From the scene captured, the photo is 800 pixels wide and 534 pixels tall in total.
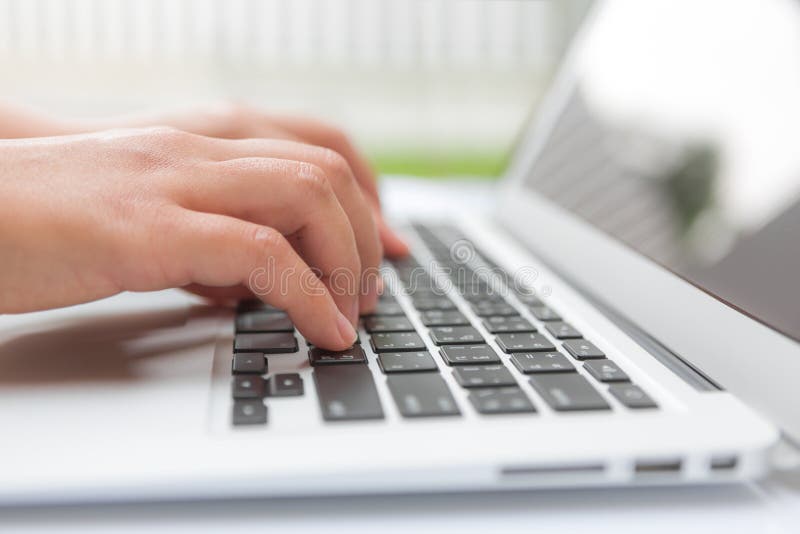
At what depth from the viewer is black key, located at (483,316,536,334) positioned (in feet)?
1.51

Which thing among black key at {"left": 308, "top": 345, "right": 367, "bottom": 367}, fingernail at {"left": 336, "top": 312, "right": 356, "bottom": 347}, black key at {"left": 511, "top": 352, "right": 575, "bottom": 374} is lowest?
black key at {"left": 511, "top": 352, "right": 575, "bottom": 374}

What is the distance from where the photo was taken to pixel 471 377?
37cm

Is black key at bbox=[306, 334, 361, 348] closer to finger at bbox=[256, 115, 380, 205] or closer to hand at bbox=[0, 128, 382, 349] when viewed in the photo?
hand at bbox=[0, 128, 382, 349]

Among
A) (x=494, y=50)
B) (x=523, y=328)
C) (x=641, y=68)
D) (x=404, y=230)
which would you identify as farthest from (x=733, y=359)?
(x=494, y=50)

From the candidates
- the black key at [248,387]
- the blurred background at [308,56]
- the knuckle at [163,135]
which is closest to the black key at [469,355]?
the black key at [248,387]

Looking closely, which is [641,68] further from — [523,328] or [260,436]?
[260,436]

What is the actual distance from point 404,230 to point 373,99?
1.24 m

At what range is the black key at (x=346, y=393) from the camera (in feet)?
1.06

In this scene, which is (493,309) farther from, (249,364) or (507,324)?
(249,364)

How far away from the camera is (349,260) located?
17.7 inches

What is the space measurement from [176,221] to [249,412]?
0.12 metres

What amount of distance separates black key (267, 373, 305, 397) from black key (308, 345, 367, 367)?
0.03 meters

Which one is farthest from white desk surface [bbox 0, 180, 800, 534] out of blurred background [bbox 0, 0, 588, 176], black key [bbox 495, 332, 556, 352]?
blurred background [bbox 0, 0, 588, 176]

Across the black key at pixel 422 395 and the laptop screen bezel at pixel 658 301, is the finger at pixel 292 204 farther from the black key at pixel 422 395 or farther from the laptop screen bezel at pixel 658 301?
the laptop screen bezel at pixel 658 301
